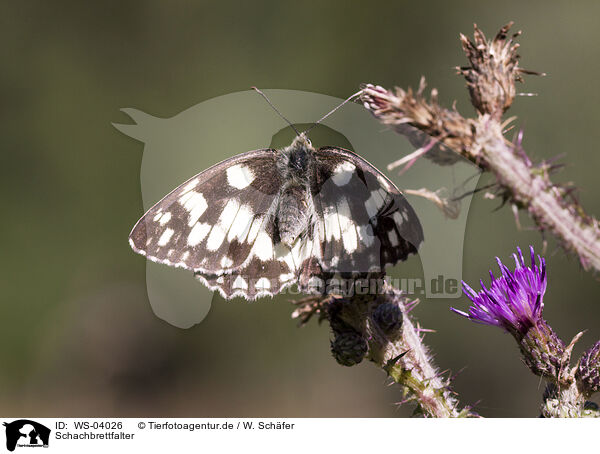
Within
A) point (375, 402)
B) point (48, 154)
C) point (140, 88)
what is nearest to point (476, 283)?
point (375, 402)

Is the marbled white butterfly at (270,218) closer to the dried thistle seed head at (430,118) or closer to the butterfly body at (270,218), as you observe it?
the butterfly body at (270,218)

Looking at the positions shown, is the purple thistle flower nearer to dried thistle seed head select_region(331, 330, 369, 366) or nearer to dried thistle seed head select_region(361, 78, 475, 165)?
dried thistle seed head select_region(331, 330, 369, 366)

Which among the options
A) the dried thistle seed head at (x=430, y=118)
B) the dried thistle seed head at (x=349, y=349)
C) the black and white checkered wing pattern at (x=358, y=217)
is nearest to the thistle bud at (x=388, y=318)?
the dried thistle seed head at (x=349, y=349)

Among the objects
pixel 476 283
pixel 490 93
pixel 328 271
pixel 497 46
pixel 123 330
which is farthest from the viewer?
pixel 123 330

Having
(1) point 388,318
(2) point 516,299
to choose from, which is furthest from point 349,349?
(2) point 516,299

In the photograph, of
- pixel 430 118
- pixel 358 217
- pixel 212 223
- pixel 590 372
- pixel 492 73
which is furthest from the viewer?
pixel 212 223

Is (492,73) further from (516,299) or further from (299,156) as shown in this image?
(299,156)

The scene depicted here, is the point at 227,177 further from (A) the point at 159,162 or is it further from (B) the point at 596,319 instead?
(B) the point at 596,319
